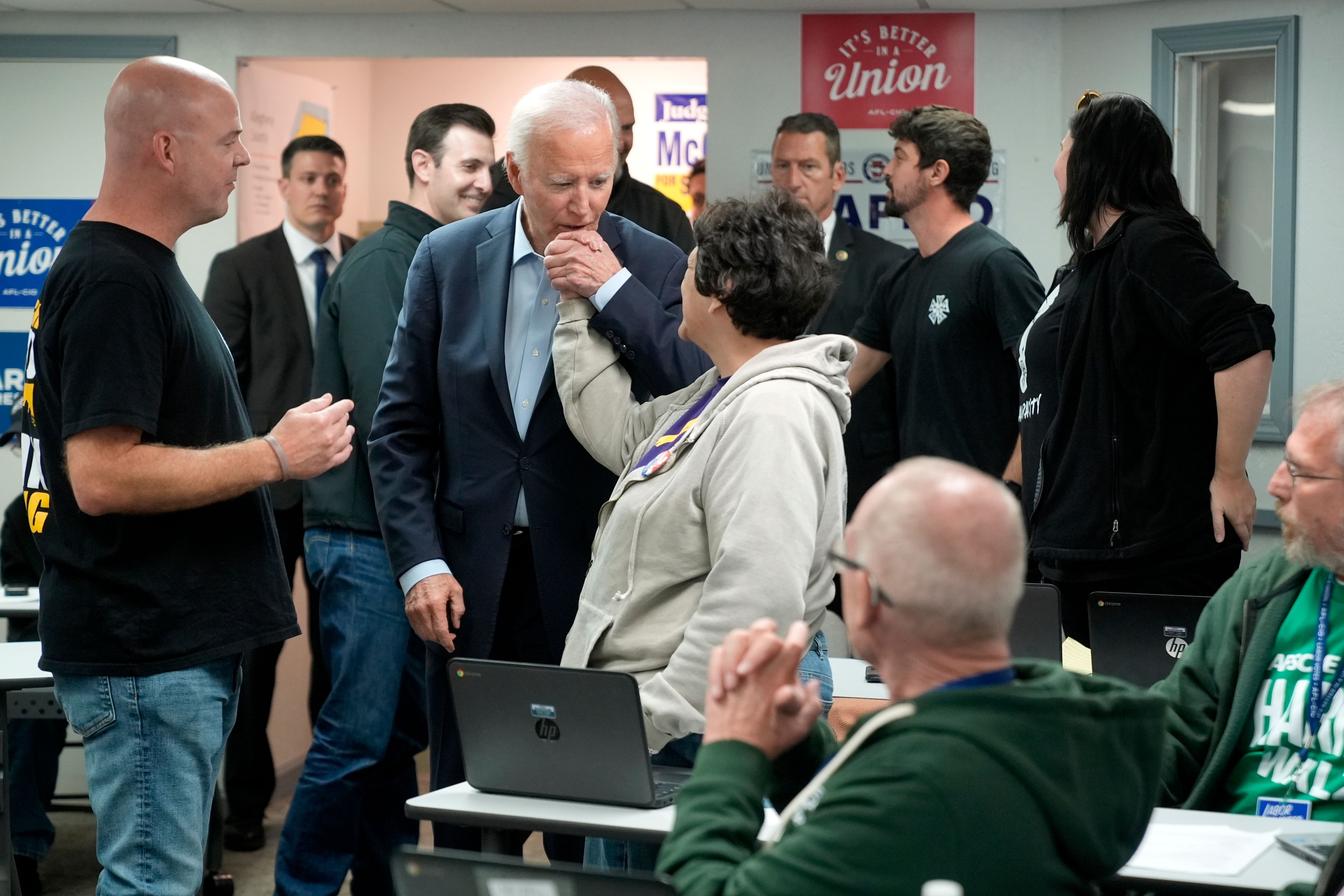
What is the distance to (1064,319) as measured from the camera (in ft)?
10.6

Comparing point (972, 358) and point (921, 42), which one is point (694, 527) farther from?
point (921, 42)

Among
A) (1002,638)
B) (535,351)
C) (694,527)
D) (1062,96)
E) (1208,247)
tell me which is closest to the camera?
(1002,638)

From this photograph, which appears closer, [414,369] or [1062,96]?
[414,369]

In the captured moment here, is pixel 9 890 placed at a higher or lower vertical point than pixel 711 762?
lower

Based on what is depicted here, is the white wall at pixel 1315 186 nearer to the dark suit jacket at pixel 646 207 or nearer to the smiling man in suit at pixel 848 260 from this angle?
the smiling man in suit at pixel 848 260

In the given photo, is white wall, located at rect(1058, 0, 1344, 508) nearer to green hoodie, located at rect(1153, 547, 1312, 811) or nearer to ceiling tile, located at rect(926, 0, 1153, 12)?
ceiling tile, located at rect(926, 0, 1153, 12)

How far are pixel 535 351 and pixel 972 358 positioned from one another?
166 centimetres

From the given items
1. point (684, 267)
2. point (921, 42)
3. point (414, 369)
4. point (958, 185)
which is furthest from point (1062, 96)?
point (414, 369)

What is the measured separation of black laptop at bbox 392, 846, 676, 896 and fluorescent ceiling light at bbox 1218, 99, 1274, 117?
4.88m

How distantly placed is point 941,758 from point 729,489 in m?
0.86

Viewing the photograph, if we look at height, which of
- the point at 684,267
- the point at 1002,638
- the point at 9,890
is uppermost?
the point at 684,267

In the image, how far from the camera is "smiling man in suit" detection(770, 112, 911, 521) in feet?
15.0

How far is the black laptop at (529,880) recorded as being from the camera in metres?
1.42

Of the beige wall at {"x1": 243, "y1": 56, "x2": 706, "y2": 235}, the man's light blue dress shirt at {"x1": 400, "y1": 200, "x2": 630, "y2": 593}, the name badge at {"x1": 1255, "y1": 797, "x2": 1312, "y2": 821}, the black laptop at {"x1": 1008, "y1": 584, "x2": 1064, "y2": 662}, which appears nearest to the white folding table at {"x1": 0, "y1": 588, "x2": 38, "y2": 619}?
the man's light blue dress shirt at {"x1": 400, "y1": 200, "x2": 630, "y2": 593}
